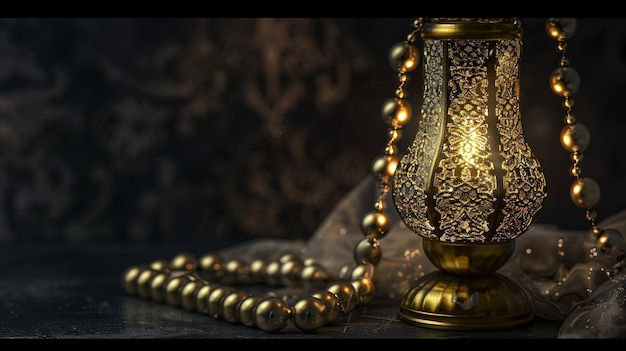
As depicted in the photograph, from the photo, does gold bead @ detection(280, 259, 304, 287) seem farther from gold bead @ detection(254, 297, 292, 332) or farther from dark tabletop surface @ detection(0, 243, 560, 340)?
gold bead @ detection(254, 297, 292, 332)

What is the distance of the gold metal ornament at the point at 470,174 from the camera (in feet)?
3.08

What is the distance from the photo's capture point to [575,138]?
40.2 inches

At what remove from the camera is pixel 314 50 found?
1435 mm

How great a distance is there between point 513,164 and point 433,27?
14 cm

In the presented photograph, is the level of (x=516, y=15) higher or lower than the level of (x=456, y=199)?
higher

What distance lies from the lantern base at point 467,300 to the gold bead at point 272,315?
0.12m

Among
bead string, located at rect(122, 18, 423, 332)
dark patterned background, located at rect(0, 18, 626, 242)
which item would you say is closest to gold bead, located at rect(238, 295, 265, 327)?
bead string, located at rect(122, 18, 423, 332)

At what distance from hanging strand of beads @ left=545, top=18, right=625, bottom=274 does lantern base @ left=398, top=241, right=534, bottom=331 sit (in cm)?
11

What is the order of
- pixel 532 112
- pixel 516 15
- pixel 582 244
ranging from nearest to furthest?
pixel 516 15
pixel 582 244
pixel 532 112

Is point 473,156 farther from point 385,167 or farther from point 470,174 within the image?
point 385,167

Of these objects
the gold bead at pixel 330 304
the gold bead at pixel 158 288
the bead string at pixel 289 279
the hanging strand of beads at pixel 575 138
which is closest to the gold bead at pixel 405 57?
the bead string at pixel 289 279
